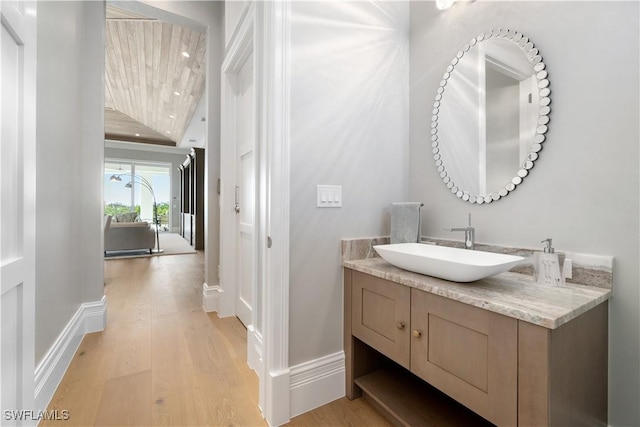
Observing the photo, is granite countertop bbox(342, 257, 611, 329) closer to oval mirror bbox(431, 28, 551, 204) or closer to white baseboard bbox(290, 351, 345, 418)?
oval mirror bbox(431, 28, 551, 204)

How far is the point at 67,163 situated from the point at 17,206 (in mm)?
1169

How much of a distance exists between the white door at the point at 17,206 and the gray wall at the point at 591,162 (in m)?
1.92

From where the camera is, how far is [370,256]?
1.63 metres

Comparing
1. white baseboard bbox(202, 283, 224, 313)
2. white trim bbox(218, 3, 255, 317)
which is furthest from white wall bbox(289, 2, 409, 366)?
white baseboard bbox(202, 283, 224, 313)

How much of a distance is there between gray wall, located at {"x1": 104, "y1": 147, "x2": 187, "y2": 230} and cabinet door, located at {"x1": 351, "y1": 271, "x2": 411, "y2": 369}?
10104 millimetres

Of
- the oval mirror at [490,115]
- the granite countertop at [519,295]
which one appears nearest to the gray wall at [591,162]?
the oval mirror at [490,115]

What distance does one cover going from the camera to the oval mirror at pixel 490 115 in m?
1.26

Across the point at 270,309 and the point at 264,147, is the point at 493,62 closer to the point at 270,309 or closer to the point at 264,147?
the point at 264,147

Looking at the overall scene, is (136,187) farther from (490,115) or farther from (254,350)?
(490,115)

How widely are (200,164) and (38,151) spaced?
5607 mm

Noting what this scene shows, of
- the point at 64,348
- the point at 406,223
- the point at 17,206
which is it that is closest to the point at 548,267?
the point at 406,223

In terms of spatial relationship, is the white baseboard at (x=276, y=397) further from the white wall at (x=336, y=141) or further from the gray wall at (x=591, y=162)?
the gray wall at (x=591, y=162)

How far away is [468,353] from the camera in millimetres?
953

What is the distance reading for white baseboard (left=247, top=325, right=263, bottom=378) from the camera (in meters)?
1.68
